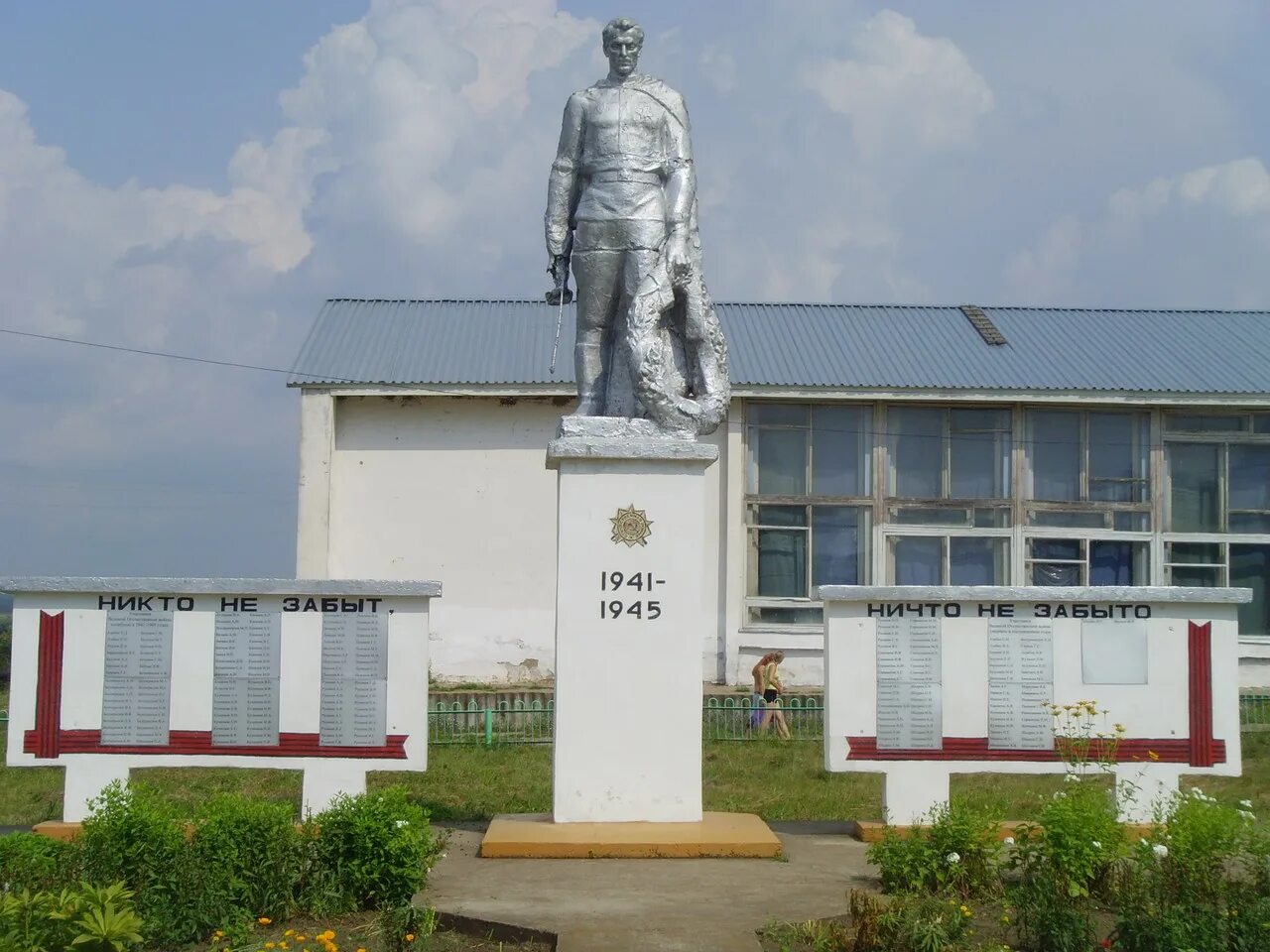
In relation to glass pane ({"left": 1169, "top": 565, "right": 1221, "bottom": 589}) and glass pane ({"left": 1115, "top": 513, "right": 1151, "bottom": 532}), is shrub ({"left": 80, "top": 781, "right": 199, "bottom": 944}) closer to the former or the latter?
glass pane ({"left": 1115, "top": 513, "right": 1151, "bottom": 532})

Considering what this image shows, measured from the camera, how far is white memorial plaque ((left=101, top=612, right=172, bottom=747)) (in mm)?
8141

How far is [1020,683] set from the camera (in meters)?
8.22

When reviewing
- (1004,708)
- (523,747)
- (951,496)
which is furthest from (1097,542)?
(1004,708)

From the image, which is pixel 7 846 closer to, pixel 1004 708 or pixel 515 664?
pixel 1004 708

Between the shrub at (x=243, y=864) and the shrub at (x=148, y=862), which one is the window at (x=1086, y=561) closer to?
the shrub at (x=243, y=864)

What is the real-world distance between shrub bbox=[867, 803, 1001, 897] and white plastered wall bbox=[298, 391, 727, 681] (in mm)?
12432

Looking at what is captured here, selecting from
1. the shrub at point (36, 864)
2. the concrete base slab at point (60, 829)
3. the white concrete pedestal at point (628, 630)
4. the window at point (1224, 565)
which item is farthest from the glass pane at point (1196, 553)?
the shrub at point (36, 864)

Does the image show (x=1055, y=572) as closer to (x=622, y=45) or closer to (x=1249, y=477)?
(x=1249, y=477)

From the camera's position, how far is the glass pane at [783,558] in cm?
1917

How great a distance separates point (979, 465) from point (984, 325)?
2721 millimetres

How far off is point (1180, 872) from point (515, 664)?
1355cm

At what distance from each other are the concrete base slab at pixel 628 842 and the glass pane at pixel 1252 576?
14042 millimetres

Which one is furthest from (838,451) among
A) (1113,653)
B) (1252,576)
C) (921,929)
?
(921,929)

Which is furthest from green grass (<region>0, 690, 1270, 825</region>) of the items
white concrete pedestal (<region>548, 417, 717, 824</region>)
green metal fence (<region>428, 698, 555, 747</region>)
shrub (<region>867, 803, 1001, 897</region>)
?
shrub (<region>867, 803, 1001, 897</region>)
